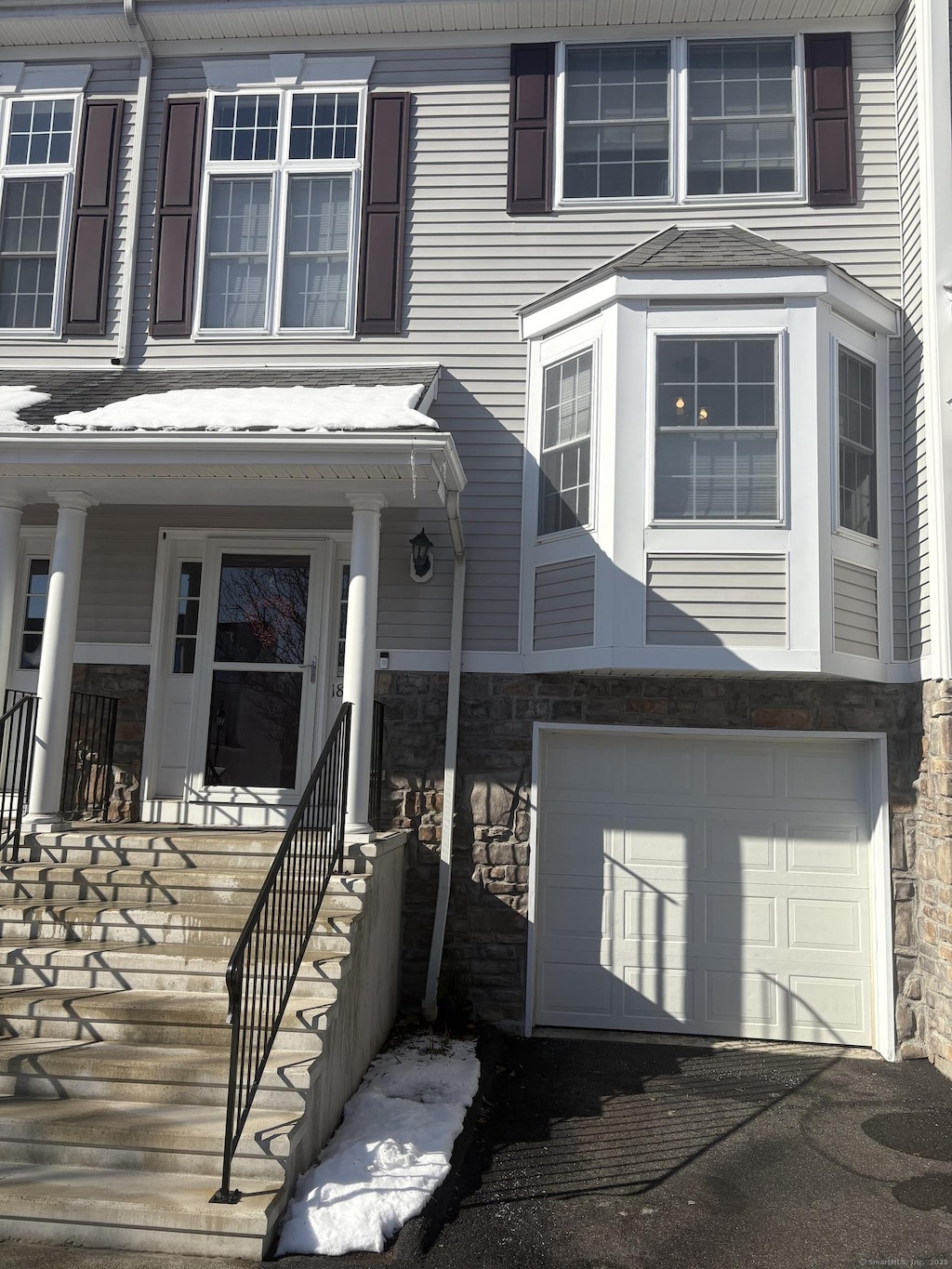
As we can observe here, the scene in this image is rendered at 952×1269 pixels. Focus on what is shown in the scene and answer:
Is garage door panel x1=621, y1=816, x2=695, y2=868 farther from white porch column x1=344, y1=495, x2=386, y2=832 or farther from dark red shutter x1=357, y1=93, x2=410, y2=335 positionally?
dark red shutter x1=357, y1=93, x2=410, y2=335

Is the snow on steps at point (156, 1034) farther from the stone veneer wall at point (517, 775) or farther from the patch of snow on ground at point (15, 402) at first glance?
Result: the patch of snow on ground at point (15, 402)

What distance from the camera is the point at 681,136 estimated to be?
25.6 ft

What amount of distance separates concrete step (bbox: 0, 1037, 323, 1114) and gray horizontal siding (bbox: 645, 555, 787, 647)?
3.51 metres

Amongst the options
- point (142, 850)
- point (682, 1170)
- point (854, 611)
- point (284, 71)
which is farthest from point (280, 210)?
point (682, 1170)

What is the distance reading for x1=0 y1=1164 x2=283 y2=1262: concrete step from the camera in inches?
144

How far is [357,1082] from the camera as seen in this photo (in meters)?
5.36

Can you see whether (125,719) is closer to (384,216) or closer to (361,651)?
(361,651)

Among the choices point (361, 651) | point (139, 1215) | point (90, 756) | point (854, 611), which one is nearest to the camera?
point (139, 1215)

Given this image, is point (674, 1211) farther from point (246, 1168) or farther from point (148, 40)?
point (148, 40)

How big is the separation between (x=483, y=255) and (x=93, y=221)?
3.24m

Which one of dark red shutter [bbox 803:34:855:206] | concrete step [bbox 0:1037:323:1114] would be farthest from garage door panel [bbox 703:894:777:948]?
dark red shutter [bbox 803:34:855:206]

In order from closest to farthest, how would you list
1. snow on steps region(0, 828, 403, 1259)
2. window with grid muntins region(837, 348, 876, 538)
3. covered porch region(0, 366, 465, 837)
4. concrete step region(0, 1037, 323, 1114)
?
snow on steps region(0, 828, 403, 1259), concrete step region(0, 1037, 323, 1114), covered porch region(0, 366, 465, 837), window with grid muntins region(837, 348, 876, 538)

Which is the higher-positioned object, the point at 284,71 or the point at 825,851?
the point at 284,71

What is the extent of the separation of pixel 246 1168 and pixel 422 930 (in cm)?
316
